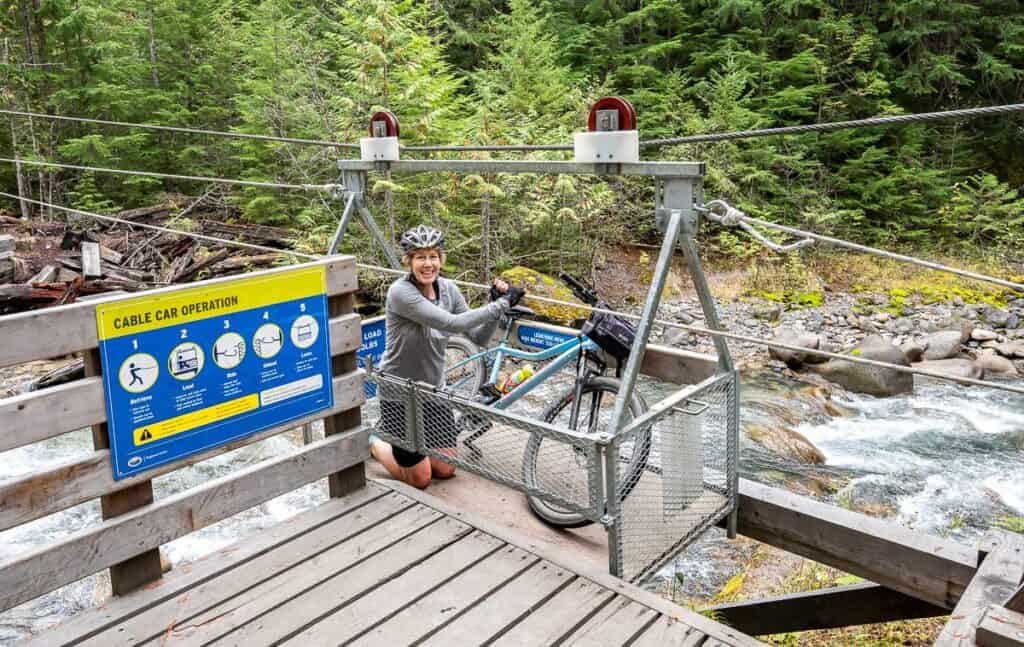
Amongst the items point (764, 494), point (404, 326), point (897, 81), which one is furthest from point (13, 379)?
point (897, 81)

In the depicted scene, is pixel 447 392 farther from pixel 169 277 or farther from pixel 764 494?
pixel 169 277

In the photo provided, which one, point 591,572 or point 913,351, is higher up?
point 591,572

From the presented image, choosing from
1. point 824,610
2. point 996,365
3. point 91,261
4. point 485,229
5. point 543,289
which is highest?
point 485,229

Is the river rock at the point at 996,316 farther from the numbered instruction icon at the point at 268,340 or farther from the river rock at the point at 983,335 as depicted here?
the numbered instruction icon at the point at 268,340

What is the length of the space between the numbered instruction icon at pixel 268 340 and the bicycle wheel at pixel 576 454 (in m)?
1.32

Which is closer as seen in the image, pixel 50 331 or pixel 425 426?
pixel 50 331

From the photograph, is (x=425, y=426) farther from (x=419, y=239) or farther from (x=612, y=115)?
(x=612, y=115)

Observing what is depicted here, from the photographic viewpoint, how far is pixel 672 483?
359cm

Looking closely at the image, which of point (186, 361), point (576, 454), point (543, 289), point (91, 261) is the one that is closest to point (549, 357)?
point (576, 454)

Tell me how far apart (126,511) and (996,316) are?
15852mm

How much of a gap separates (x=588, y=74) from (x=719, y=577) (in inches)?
572

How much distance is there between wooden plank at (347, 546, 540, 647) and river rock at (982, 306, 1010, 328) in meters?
14.4

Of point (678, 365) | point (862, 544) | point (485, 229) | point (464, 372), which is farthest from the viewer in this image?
point (485, 229)

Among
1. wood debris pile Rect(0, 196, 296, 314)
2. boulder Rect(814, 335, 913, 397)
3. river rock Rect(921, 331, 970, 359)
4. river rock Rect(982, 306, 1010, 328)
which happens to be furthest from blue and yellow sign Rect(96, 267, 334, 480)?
river rock Rect(982, 306, 1010, 328)
